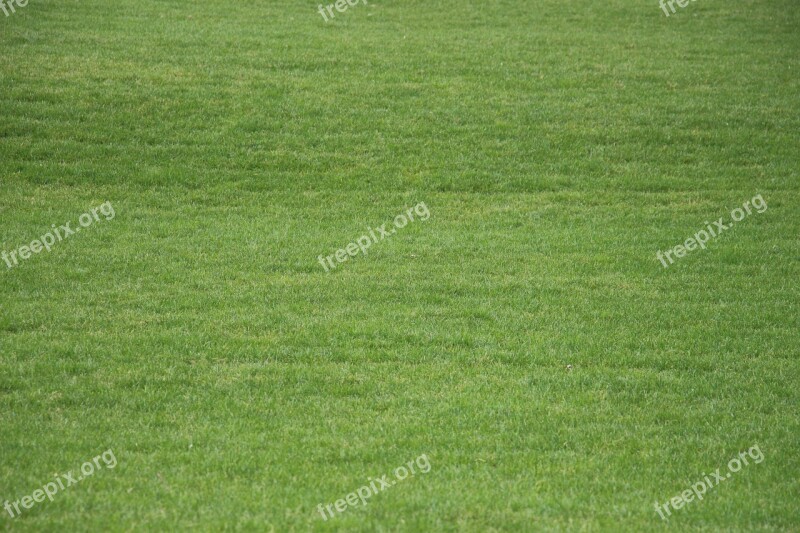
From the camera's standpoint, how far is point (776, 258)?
15516 millimetres

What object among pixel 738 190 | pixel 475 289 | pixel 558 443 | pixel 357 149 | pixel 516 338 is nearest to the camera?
pixel 558 443

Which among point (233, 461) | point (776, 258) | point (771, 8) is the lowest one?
point (776, 258)

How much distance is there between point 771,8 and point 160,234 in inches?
978

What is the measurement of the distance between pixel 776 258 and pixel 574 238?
3.52 metres

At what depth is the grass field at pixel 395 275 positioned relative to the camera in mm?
8750

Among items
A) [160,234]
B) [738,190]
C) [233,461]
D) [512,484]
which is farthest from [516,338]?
[738,190]

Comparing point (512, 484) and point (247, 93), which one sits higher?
point (247, 93)

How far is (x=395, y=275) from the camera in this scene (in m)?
14.6

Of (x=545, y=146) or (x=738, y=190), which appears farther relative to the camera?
(x=545, y=146)

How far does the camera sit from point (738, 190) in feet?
61.5

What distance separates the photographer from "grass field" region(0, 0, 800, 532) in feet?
28.7

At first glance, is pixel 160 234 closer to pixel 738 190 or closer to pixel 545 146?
pixel 545 146

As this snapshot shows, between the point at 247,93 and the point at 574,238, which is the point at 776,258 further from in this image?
the point at 247,93

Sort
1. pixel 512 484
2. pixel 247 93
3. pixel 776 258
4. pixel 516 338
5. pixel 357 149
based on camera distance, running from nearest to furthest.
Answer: pixel 512 484 → pixel 516 338 → pixel 776 258 → pixel 357 149 → pixel 247 93
